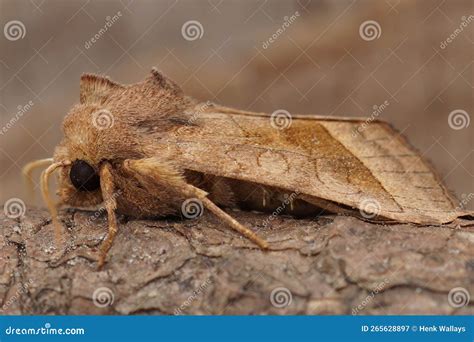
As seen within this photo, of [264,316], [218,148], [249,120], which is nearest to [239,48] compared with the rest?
[249,120]


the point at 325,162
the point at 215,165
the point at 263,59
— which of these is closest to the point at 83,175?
the point at 215,165

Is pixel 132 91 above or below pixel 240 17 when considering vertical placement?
below

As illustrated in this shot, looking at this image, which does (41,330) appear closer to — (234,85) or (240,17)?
(234,85)

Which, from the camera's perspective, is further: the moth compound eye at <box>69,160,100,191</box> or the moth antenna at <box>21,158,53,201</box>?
the moth antenna at <box>21,158,53,201</box>

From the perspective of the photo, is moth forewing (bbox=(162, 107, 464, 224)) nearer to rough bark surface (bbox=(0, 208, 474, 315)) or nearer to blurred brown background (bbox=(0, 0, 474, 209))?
rough bark surface (bbox=(0, 208, 474, 315))

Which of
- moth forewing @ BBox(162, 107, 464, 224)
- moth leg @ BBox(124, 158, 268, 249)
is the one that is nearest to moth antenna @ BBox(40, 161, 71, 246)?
moth leg @ BBox(124, 158, 268, 249)

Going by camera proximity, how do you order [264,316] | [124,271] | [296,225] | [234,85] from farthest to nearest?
[234,85]
[296,225]
[124,271]
[264,316]

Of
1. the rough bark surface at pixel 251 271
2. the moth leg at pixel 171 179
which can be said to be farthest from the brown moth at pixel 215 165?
the rough bark surface at pixel 251 271

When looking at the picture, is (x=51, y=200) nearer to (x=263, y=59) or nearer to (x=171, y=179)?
(x=171, y=179)
